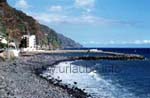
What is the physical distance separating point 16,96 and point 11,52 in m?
69.8

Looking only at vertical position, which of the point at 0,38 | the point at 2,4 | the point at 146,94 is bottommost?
the point at 146,94

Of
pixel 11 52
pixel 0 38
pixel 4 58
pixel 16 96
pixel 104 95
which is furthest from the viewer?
pixel 0 38

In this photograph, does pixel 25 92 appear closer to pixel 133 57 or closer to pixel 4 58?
pixel 4 58

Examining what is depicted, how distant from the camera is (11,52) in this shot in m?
98.9

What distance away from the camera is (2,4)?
170875 mm

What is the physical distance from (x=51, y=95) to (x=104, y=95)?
298 inches

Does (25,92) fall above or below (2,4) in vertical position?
below

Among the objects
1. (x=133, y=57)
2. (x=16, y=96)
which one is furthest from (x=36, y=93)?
(x=133, y=57)

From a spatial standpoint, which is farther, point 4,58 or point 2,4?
point 2,4

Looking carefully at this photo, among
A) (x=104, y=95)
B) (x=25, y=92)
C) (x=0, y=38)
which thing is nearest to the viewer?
(x=25, y=92)

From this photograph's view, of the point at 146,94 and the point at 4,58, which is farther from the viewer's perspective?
the point at 4,58

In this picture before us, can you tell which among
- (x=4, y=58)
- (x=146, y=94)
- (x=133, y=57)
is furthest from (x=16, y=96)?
(x=133, y=57)

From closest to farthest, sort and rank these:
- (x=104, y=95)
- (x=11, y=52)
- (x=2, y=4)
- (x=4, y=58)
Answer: (x=104, y=95), (x=4, y=58), (x=11, y=52), (x=2, y=4)

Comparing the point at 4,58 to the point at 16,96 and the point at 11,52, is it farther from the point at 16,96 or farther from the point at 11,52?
the point at 16,96
